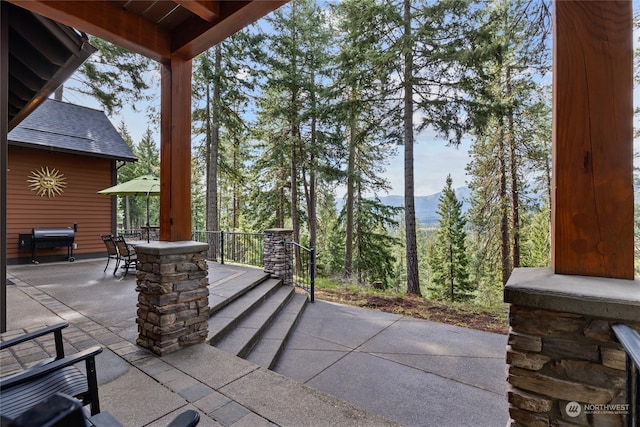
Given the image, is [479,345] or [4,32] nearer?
[4,32]

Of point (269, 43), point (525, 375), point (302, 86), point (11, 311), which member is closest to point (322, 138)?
point (302, 86)

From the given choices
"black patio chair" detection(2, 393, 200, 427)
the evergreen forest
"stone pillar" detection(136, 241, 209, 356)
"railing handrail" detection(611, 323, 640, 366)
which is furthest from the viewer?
the evergreen forest

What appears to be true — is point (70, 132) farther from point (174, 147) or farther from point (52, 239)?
point (174, 147)

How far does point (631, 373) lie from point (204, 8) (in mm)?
3344

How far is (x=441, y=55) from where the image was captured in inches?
287

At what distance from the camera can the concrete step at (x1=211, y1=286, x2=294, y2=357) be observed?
3242 mm

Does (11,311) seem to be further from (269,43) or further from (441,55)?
(269,43)

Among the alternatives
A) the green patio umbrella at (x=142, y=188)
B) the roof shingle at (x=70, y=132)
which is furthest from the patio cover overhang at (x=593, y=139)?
the roof shingle at (x=70, y=132)

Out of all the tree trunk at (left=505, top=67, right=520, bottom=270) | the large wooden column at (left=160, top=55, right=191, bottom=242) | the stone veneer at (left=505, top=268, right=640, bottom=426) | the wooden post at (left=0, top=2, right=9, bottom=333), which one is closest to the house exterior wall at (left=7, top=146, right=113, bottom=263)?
the wooden post at (left=0, top=2, right=9, bottom=333)

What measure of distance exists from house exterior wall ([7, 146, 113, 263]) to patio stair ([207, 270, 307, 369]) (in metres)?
6.06

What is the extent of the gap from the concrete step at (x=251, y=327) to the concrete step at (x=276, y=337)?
69 millimetres

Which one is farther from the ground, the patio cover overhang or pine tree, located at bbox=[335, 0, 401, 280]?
pine tree, located at bbox=[335, 0, 401, 280]

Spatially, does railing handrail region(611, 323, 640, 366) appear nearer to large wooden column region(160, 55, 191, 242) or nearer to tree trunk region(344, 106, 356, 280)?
large wooden column region(160, 55, 191, 242)

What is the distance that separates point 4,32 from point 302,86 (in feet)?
28.9
